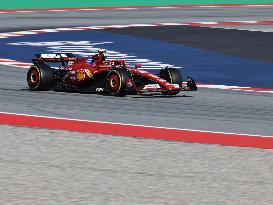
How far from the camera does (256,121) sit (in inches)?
562

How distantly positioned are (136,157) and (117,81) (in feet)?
17.7

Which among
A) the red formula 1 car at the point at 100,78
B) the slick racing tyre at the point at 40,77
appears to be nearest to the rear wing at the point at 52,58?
the red formula 1 car at the point at 100,78

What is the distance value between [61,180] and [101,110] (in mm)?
5458

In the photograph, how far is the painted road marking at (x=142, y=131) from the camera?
12.4 m

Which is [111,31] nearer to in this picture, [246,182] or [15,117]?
[15,117]

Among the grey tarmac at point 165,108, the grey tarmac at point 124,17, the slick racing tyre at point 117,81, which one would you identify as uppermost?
the grey tarmac at point 124,17

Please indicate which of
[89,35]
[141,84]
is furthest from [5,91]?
[89,35]

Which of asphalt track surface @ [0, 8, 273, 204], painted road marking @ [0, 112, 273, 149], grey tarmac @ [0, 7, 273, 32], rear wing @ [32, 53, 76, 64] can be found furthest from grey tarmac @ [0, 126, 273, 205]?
grey tarmac @ [0, 7, 273, 32]

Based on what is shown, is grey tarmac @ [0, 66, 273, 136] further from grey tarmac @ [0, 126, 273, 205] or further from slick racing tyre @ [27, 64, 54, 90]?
grey tarmac @ [0, 126, 273, 205]

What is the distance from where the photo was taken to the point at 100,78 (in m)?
17.0

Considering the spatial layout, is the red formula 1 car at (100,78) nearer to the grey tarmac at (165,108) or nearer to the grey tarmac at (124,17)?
the grey tarmac at (165,108)

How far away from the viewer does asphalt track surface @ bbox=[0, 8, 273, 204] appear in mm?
9250

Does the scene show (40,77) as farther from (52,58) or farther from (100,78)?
(100,78)

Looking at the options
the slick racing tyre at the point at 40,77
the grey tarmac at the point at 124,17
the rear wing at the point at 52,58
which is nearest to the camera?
the slick racing tyre at the point at 40,77
